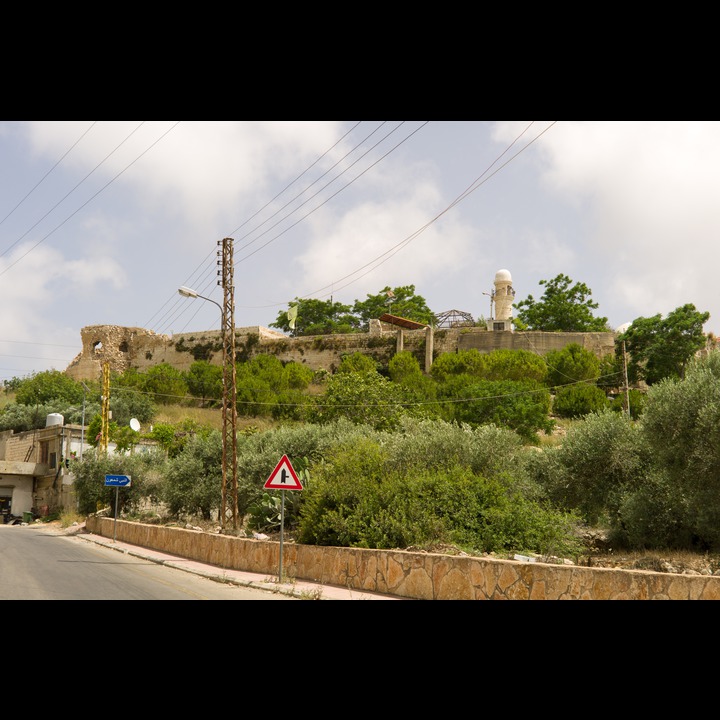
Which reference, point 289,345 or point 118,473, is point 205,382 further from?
point 118,473

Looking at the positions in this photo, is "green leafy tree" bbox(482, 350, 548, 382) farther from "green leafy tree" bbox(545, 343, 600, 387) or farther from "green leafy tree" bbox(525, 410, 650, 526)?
"green leafy tree" bbox(525, 410, 650, 526)

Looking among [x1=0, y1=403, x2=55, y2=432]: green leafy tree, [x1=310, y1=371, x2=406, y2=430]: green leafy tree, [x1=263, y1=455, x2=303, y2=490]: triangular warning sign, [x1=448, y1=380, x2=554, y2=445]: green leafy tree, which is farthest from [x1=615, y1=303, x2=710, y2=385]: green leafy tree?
[x1=263, y1=455, x2=303, y2=490]: triangular warning sign

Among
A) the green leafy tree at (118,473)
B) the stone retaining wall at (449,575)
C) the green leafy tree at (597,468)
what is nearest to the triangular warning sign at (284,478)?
the stone retaining wall at (449,575)

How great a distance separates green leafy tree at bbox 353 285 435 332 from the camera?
83.6 m

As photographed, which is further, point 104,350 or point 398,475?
point 104,350

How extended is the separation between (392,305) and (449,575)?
73119 mm

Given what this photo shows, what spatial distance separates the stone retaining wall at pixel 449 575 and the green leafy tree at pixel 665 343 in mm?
42564

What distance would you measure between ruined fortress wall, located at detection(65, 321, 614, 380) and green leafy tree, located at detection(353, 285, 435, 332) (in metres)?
10.7

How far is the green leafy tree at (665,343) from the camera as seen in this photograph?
180ft
